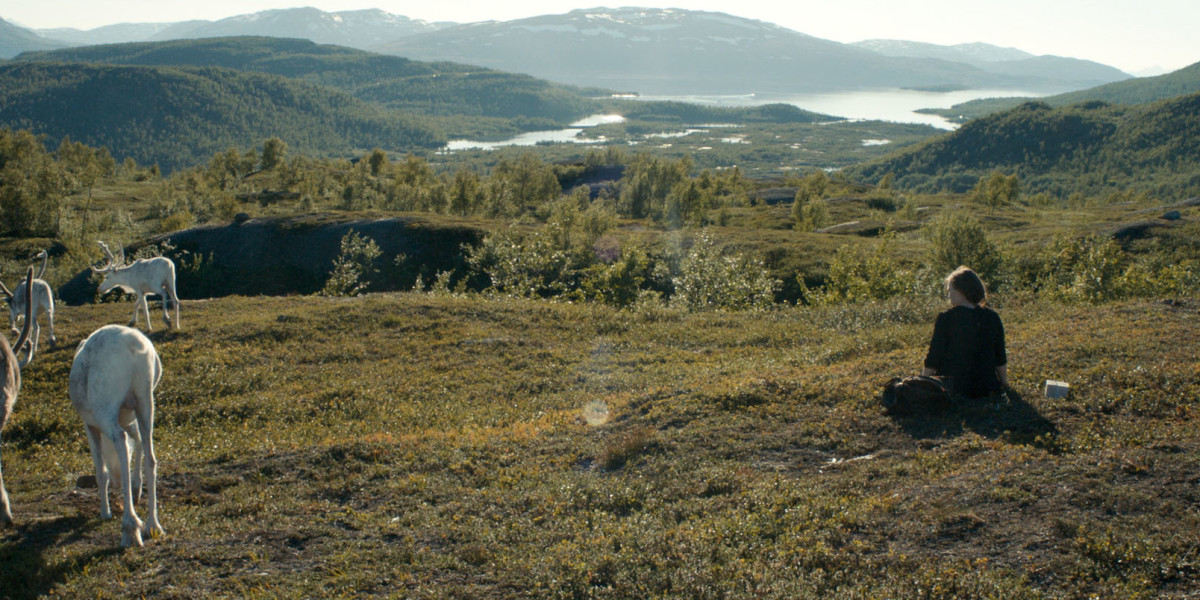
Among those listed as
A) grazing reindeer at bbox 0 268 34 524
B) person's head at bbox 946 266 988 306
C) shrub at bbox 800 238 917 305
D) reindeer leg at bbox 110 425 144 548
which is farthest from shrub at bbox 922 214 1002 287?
grazing reindeer at bbox 0 268 34 524

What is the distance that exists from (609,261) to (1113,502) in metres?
45.5

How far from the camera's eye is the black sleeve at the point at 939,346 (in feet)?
40.5

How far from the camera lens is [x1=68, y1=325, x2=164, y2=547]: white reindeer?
8938mm

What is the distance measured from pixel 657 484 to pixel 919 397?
534cm

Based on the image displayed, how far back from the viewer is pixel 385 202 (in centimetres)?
9606

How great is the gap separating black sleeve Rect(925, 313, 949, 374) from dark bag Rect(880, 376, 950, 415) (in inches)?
10.9

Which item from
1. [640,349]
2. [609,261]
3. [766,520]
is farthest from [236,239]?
[766,520]

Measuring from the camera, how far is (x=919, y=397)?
1233cm

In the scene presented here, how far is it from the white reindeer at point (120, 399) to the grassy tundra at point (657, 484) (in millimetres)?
637

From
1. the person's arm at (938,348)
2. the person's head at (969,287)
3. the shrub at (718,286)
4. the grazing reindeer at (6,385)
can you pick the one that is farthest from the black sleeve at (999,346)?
the shrub at (718,286)

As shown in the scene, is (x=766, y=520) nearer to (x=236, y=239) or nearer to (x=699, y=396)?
(x=699, y=396)

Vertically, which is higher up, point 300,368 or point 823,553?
point 823,553

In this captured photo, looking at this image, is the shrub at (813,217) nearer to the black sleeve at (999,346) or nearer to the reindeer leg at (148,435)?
the black sleeve at (999,346)

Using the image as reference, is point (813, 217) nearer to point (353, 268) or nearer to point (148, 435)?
point (353, 268)
